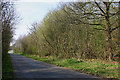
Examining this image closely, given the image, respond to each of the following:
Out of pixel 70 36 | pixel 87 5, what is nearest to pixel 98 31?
pixel 87 5

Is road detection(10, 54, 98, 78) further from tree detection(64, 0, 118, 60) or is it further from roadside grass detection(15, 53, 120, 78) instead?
tree detection(64, 0, 118, 60)

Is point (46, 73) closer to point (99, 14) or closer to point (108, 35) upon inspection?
point (108, 35)

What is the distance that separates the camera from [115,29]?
14484mm

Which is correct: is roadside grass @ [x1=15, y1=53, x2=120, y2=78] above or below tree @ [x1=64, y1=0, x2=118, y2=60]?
below

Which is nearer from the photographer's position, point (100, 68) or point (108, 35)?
point (100, 68)

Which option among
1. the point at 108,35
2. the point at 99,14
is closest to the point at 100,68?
the point at 108,35

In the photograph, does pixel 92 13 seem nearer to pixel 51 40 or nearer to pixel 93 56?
pixel 93 56

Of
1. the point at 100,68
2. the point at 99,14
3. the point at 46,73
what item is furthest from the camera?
the point at 99,14

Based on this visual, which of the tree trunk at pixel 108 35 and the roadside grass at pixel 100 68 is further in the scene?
the tree trunk at pixel 108 35

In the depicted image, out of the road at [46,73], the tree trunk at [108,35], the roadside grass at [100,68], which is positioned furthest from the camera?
the tree trunk at [108,35]

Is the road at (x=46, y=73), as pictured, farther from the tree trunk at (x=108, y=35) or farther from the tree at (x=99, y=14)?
the tree at (x=99, y=14)

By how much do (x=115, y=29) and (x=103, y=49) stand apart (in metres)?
2.50

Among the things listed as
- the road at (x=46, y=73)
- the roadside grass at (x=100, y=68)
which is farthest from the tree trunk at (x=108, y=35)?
the road at (x=46, y=73)

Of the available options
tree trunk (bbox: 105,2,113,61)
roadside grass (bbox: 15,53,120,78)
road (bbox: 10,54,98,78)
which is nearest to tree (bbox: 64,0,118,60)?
tree trunk (bbox: 105,2,113,61)
